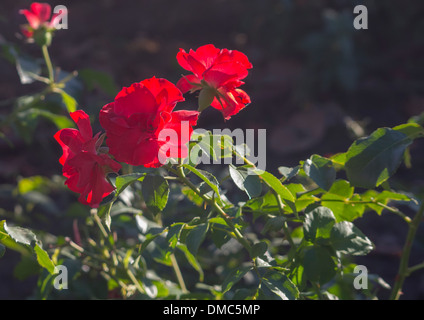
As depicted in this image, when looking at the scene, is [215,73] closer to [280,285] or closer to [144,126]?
[144,126]

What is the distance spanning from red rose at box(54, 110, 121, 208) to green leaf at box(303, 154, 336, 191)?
269 millimetres

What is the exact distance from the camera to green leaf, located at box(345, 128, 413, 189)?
28.7 inches

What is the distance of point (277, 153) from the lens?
2.43 metres

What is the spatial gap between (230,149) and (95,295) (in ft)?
2.07

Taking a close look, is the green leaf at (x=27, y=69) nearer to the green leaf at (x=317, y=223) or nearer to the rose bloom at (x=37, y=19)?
the rose bloom at (x=37, y=19)

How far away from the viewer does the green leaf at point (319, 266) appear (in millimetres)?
787

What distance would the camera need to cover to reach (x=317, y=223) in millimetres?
780

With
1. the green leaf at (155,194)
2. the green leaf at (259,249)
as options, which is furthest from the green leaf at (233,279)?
the green leaf at (155,194)

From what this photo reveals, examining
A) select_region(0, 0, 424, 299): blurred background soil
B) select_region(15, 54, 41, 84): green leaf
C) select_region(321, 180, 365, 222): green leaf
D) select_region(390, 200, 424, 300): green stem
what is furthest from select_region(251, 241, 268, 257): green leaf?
select_region(0, 0, 424, 299): blurred background soil

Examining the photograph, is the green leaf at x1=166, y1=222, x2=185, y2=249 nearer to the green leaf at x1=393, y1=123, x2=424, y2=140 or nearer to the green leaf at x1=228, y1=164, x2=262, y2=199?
the green leaf at x1=228, y1=164, x2=262, y2=199

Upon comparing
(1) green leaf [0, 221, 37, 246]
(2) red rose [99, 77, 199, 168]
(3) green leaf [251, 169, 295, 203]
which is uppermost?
(2) red rose [99, 77, 199, 168]

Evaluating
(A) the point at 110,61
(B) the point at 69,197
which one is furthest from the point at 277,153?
(A) the point at 110,61

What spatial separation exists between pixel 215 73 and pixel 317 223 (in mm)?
266
